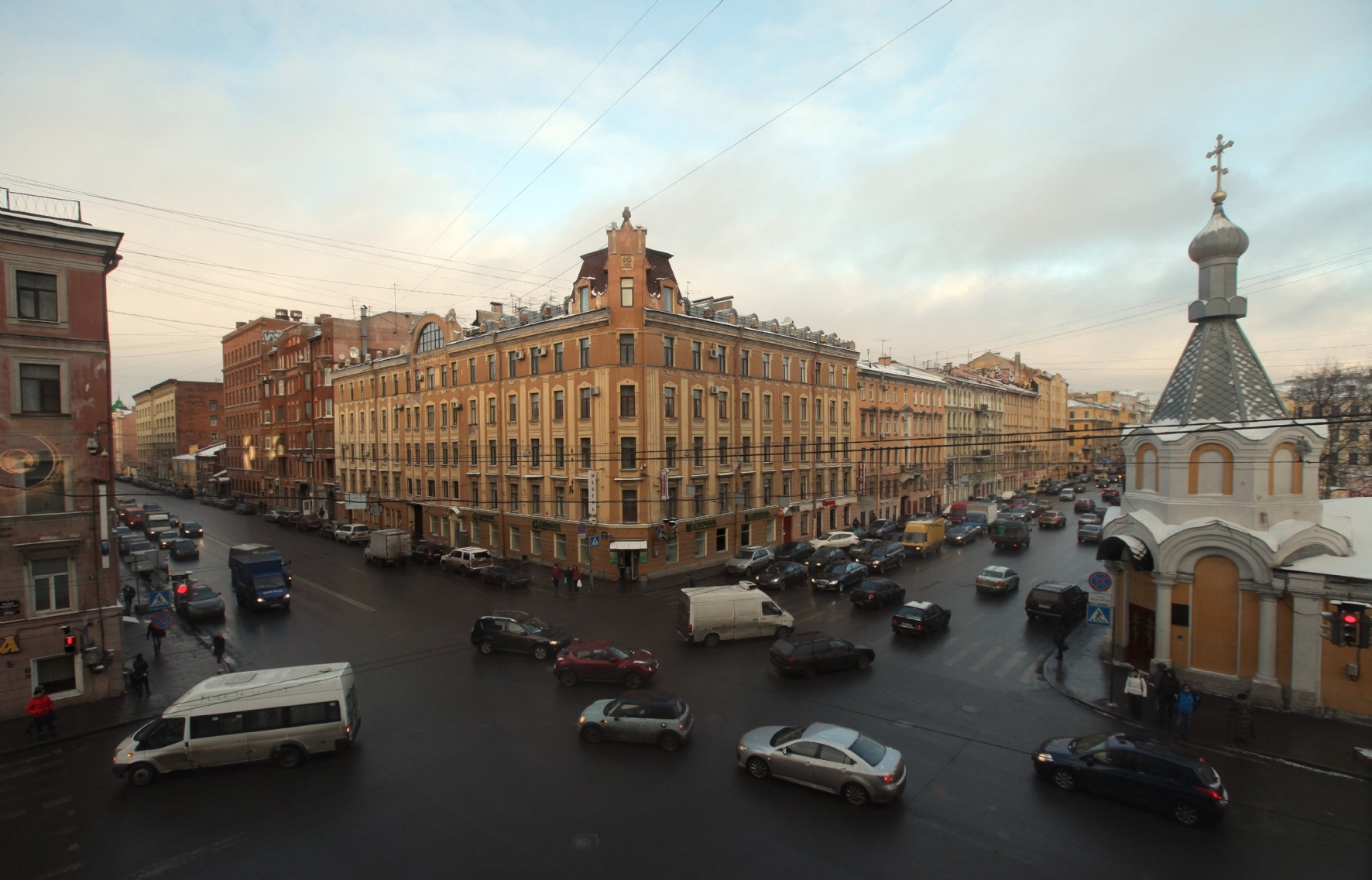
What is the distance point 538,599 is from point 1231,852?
25525 millimetres

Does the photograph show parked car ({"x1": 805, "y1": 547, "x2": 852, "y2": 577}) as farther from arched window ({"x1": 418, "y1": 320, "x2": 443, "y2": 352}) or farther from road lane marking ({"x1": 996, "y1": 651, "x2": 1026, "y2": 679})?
arched window ({"x1": 418, "y1": 320, "x2": 443, "y2": 352})

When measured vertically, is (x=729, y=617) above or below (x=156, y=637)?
above

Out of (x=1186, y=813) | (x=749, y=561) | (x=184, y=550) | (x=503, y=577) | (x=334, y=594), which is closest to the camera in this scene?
(x=1186, y=813)

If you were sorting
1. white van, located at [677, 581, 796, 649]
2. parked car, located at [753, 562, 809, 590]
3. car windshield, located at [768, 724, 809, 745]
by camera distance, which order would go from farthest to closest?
parked car, located at [753, 562, 809, 590]
white van, located at [677, 581, 796, 649]
car windshield, located at [768, 724, 809, 745]

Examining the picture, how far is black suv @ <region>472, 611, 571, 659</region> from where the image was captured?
844 inches

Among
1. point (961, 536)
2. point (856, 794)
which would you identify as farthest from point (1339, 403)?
point (856, 794)

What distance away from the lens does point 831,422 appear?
47.2 m

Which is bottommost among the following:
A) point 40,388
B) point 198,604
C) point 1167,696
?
point 198,604

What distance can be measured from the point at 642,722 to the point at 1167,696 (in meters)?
13.5

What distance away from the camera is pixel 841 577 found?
101ft

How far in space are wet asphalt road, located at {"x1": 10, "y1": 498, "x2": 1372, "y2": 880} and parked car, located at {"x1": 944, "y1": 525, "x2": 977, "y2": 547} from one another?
25.2 metres

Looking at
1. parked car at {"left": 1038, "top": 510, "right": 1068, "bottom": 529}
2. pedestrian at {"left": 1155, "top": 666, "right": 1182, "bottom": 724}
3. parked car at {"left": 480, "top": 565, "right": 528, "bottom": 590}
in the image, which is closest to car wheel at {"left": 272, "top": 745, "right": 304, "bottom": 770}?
parked car at {"left": 480, "top": 565, "right": 528, "bottom": 590}

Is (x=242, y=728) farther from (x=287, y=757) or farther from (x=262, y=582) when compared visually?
(x=262, y=582)

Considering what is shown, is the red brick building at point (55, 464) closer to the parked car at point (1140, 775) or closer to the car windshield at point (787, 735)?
the car windshield at point (787, 735)
